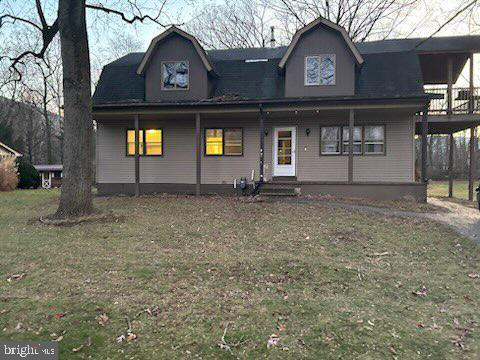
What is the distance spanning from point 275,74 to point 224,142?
377 cm

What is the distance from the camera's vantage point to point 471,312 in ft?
14.0

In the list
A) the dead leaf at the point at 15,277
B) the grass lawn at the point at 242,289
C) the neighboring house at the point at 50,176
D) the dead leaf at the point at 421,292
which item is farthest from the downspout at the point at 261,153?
the neighboring house at the point at 50,176

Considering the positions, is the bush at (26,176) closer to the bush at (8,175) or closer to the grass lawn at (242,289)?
the bush at (8,175)

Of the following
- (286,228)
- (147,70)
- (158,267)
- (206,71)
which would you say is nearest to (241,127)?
(206,71)

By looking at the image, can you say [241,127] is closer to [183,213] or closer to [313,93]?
[313,93]

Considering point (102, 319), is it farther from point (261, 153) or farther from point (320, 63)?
point (320, 63)

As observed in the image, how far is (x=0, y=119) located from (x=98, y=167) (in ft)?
98.6

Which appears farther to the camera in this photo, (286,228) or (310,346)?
(286,228)

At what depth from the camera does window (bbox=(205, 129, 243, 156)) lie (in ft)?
49.3

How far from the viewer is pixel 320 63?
14.1 metres

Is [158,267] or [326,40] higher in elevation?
[326,40]

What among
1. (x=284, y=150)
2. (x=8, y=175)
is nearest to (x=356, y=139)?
(x=284, y=150)

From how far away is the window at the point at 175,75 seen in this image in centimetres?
1477

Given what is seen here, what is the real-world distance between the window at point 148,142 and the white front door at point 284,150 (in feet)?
17.0
